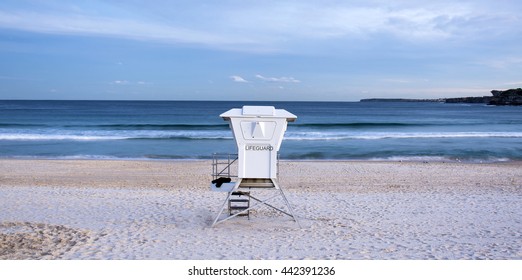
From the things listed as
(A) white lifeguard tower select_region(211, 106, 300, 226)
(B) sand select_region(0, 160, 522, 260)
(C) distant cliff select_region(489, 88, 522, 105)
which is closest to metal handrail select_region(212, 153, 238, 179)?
(A) white lifeguard tower select_region(211, 106, 300, 226)

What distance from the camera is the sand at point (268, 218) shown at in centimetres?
691

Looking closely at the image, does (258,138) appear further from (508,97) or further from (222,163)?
(508,97)

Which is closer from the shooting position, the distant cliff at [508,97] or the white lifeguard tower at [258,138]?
the white lifeguard tower at [258,138]

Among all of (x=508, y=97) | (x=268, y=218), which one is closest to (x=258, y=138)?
(x=268, y=218)

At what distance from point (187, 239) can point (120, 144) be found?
64.6ft

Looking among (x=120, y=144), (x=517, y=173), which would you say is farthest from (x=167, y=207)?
(x=120, y=144)

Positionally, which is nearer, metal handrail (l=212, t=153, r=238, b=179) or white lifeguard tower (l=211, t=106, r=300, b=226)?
white lifeguard tower (l=211, t=106, r=300, b=226)

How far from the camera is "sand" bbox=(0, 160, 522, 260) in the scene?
22.7 feet

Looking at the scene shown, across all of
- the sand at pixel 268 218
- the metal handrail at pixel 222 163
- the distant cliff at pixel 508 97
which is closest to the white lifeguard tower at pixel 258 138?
the metal handrail at pixel 222 163

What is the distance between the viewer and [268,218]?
899 cm

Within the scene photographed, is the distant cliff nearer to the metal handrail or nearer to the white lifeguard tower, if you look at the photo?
the metal handrail

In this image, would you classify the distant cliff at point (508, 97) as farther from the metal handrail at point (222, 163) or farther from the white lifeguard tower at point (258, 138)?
the white lifeguard tower at point (258, 138)

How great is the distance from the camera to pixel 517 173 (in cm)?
1590

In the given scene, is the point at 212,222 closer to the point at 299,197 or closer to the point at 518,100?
the point at 299,197
